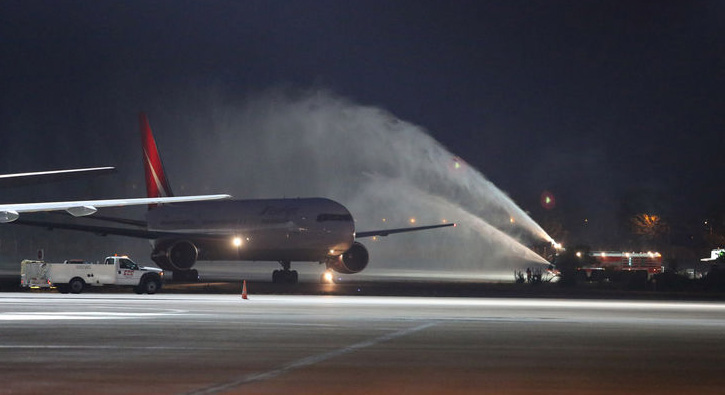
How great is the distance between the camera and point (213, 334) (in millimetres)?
23906

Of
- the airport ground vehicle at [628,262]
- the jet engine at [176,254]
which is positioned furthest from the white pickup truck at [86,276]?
the airport ground vehicle at [628,262]

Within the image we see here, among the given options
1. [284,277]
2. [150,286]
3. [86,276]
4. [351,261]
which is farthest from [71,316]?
[351,261]

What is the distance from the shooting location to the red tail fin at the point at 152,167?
74.1 metres

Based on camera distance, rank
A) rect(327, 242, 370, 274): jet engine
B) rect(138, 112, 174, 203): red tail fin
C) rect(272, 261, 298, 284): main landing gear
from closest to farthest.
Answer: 1. rect(272, 261, 298, 284): main landing gear
2. rect(327, 242, 370, 274): jet engine
3. rect(138, 112, 174, 203): red tail fin

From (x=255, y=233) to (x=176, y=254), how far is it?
17.8ft

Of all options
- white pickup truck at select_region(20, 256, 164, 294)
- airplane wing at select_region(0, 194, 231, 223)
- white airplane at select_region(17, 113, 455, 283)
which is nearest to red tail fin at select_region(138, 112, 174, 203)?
white airplane at select_region(17, 113, 455, 283)

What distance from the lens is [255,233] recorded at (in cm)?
6178

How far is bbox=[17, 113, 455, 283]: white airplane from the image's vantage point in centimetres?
5891

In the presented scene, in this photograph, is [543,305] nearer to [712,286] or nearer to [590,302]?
[590,302]

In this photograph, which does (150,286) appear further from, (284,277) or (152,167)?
(152,167)

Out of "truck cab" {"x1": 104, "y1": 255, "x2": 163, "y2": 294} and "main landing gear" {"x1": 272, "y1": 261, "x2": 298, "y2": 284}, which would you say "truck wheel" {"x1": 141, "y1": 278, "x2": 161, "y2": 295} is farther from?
"main landing gear" {"x1": 272, "y1": 261, "x2": 298, "y2": 284}

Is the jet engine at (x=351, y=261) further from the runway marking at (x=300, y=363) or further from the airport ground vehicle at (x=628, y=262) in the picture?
the runway marking at (x=300, y=363)

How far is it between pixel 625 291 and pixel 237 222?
962 inches

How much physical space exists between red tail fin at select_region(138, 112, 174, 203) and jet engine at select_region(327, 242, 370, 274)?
1733cm
